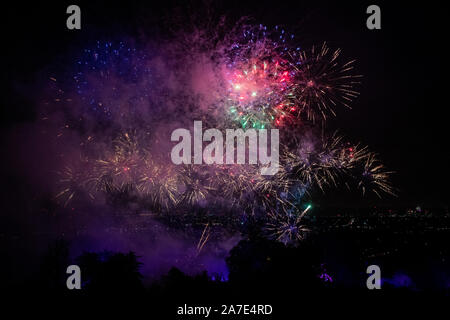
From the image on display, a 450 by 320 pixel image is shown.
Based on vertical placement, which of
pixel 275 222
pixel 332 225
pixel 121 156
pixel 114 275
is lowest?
pixel 332 225

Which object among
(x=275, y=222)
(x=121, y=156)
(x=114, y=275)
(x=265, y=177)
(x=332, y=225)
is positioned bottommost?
(x=332, y=225)

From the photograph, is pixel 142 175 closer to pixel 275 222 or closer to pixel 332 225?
pixel 275 222

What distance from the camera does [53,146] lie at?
27.1 ft

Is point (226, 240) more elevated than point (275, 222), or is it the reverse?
point (275, 222)

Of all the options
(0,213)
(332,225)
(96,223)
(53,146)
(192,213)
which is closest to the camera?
(53,146)

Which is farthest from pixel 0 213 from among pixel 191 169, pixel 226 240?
pixel 226 240

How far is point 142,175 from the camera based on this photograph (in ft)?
24.0

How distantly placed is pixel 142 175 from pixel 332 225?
20121 mm
